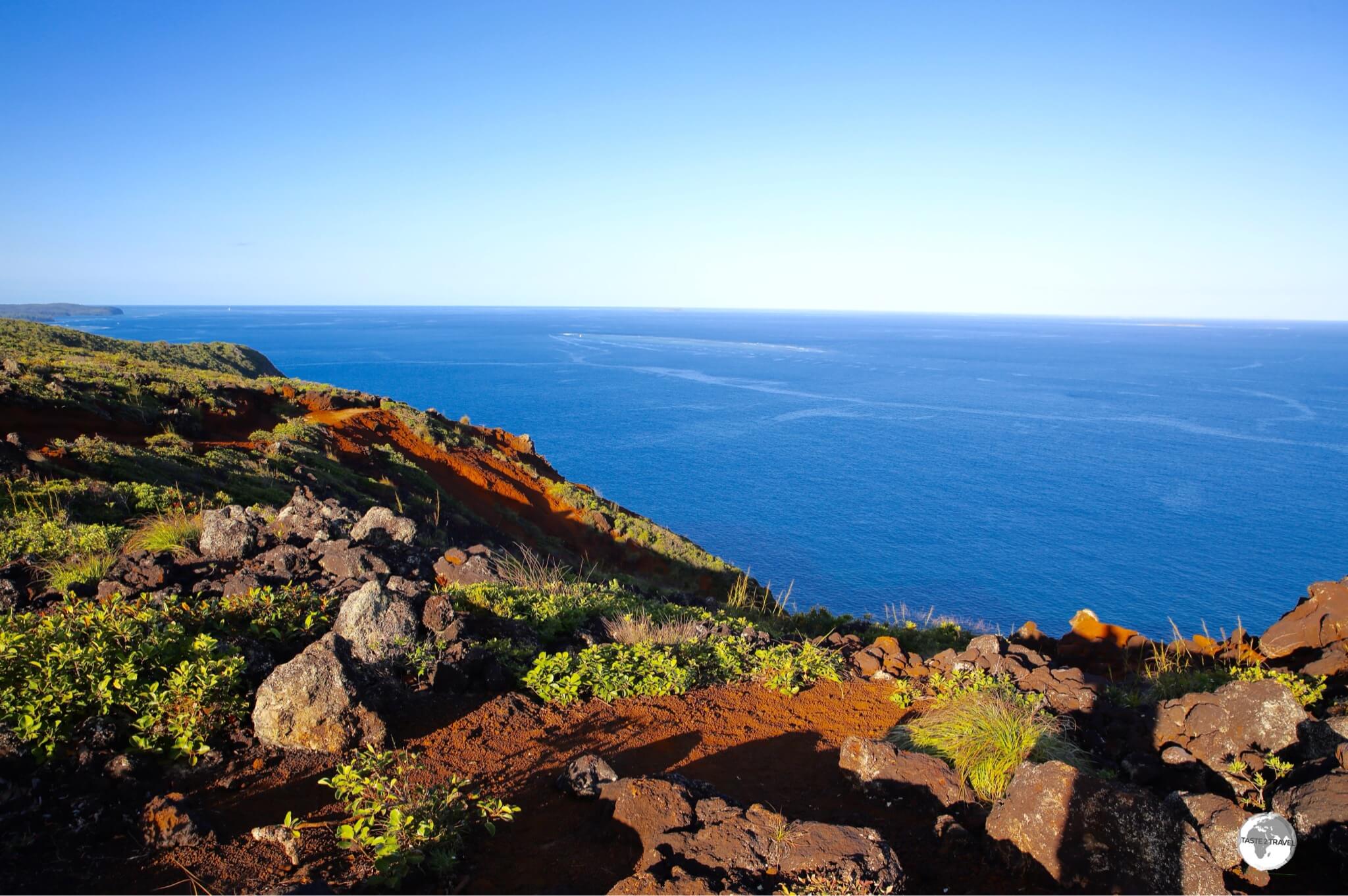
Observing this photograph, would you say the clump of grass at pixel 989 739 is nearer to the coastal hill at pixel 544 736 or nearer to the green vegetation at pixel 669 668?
the coastal hill at pixel 544 736

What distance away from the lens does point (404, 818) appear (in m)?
3.64

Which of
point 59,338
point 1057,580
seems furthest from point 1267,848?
point 59,338

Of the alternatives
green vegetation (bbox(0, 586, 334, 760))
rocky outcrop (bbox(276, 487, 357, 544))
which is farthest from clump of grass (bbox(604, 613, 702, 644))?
rocky outcrop (bbox(276, 487, 357, 544))

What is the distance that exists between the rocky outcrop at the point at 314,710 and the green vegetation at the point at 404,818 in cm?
35

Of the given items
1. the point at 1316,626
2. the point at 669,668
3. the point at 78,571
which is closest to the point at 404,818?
the point at 669,668

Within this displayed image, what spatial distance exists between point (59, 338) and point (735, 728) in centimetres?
5298

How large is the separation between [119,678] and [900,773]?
16.5 ft

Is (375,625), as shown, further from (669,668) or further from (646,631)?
(646,631)

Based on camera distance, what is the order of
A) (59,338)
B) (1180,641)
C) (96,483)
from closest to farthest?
(1180,641)
(96,483)
(59,338)

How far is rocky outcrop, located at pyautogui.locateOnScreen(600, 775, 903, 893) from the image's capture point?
342 cm

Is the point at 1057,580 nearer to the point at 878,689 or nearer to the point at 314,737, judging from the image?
the point at 878,689

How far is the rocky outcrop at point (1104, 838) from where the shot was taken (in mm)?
3717

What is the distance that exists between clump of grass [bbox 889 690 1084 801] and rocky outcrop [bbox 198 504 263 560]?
6634 millimetres

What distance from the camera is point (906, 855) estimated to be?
13.3 ft
